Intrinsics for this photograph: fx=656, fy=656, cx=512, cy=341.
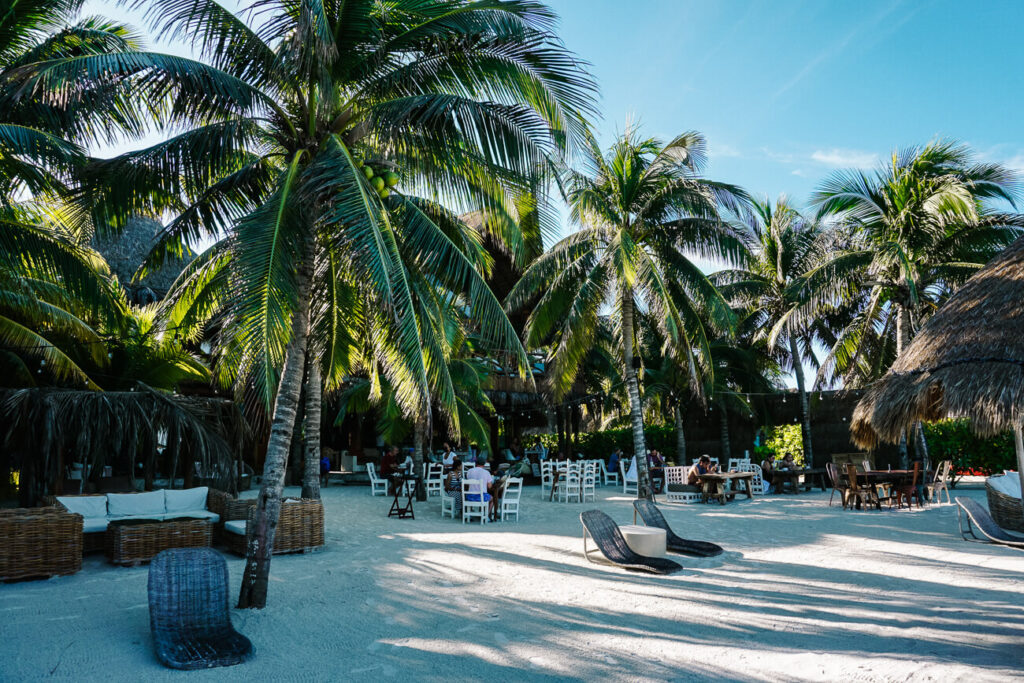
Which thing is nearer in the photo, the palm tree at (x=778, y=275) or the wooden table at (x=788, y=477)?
the wooden table at (x=788, y=477)

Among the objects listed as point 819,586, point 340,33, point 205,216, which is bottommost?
point 819,586

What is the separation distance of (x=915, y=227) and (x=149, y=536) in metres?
17.3

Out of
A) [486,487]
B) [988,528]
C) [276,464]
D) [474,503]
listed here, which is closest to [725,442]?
[486,487]

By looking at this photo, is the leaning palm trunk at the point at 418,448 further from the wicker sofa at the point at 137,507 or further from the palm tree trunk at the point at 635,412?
the wicker sofa at the point at 137,507

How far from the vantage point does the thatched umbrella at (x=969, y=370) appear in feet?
20.3

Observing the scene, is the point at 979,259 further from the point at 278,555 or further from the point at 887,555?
the point at 278,555

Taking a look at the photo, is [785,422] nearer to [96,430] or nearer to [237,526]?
[237,526]

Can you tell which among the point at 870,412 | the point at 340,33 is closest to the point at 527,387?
the point at 870,412

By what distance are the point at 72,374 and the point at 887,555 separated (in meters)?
13.6

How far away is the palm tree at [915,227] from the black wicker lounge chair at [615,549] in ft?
34.7

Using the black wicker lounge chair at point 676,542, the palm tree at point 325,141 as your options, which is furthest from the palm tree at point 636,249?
the palm tree at point 325,141

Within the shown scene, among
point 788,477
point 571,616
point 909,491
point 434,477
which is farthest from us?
point 434,477

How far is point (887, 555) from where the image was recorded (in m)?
8.73

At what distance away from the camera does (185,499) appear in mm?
9602
